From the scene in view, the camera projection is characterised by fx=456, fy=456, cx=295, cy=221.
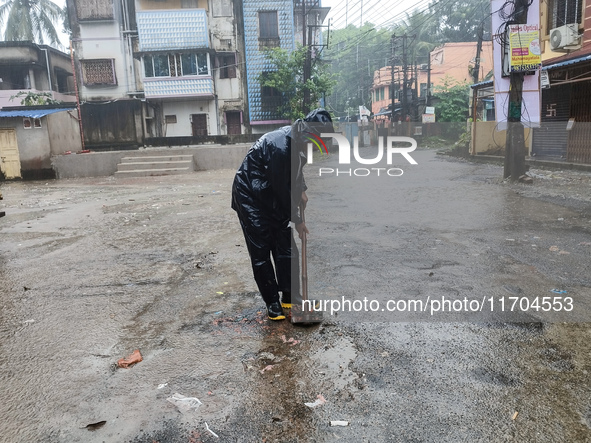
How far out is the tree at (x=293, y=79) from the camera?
2533 centimetres

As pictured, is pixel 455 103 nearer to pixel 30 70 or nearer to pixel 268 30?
pixel 268 30

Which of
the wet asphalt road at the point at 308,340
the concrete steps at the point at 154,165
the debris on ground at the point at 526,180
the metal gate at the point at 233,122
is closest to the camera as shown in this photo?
the wet asphalt road at the point at 308,340

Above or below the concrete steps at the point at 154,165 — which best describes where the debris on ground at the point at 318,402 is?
below

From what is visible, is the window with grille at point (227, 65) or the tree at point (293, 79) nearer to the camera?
the tree at point (293, 79)

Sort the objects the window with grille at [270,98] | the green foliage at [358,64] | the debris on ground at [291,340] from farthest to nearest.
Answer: the green foliage at [358,64], the window with grille at [270,98], the debris on ground at [291,340]

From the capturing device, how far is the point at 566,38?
1380 cm

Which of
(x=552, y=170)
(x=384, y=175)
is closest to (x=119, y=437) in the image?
(x=384, y=175)

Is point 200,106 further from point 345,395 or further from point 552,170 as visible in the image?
point 345,395

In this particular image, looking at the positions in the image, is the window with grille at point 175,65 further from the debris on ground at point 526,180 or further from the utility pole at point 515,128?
the debris on ground at point 526,180

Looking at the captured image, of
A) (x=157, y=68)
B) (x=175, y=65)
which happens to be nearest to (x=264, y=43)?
(x=175, y=65)

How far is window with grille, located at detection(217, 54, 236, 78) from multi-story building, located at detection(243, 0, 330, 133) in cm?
85

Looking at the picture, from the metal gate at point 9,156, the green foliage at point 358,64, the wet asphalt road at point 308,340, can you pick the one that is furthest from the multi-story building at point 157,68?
the green foliage at point 358,64

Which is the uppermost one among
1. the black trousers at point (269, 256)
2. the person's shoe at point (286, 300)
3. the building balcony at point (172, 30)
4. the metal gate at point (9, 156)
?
the building balcony at point (172, 30)

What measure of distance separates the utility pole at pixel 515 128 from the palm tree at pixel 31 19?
3035 cm
